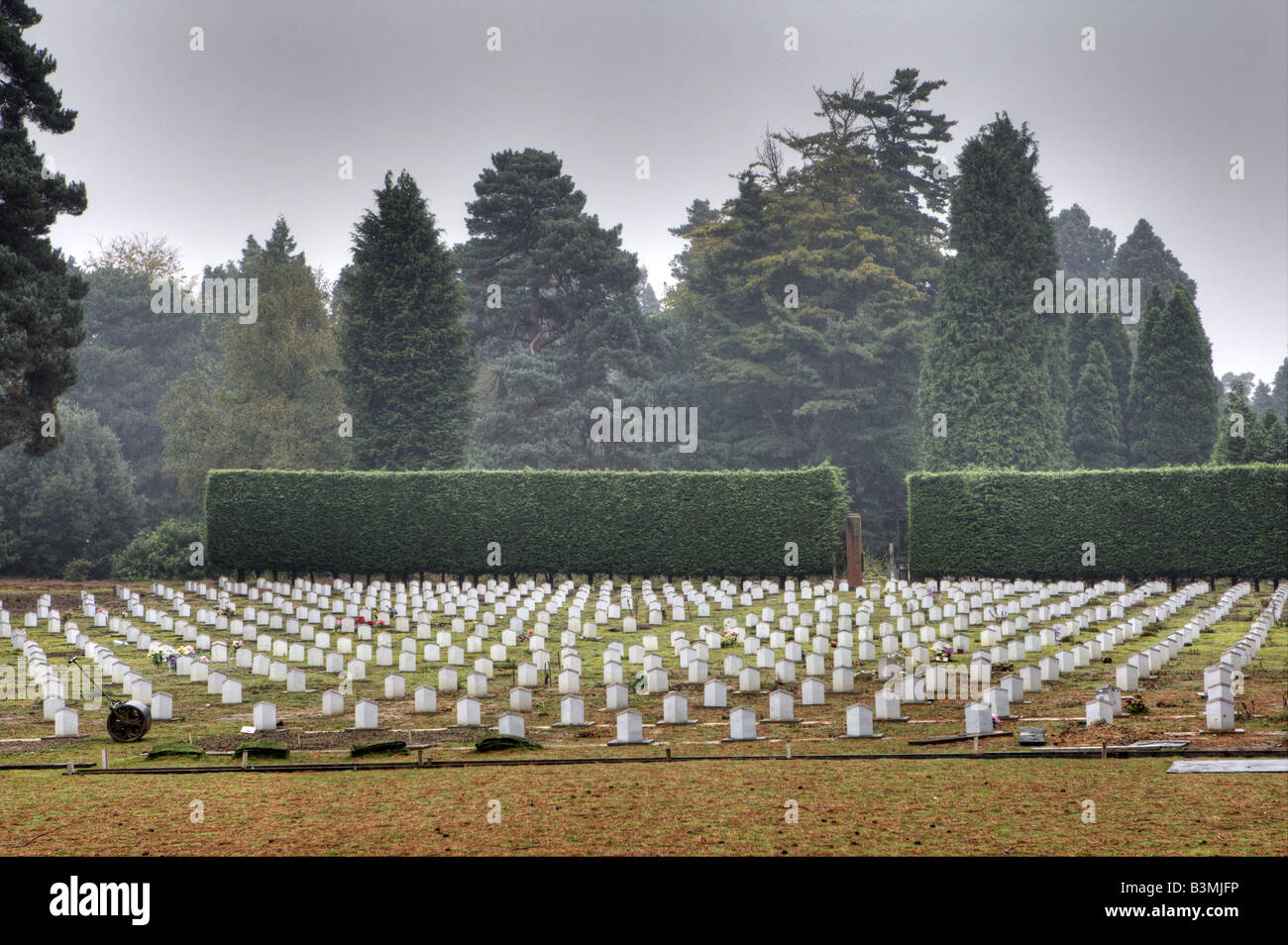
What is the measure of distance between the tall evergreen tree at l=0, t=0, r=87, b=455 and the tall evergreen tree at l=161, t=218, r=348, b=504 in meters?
15.9

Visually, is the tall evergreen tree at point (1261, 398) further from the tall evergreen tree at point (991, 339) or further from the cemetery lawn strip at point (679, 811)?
the cemetery lawn strip at point (679, 811)

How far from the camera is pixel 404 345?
159 ft

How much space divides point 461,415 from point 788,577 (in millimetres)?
16448

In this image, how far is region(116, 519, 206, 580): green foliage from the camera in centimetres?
4188

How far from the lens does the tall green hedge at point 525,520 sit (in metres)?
39.0

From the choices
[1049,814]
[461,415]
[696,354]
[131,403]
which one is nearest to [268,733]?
[1049,814]

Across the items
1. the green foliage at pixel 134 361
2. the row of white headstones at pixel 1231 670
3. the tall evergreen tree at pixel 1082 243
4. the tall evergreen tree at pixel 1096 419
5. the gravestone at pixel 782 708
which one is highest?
the tall evergreen tree at pixel 1082 243

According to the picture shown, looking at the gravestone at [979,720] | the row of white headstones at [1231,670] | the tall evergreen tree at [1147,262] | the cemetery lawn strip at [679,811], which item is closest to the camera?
the cemetery lawn strip at [679,811]

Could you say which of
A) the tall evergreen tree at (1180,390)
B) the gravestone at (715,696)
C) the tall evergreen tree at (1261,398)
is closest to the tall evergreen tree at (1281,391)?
the tall evergreen tree at (1261,398)

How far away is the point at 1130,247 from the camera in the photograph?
72312 mm

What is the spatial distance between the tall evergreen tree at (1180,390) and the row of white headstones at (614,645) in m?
20.6

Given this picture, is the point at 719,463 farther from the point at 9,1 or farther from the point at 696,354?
the point at 9,1

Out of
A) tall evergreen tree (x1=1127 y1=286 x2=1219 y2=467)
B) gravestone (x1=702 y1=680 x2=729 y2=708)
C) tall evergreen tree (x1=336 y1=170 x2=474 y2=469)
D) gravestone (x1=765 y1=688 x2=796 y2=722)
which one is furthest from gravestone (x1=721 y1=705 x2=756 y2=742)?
tall evergreen tree (x1=1127 y1=286 x2=1219 y2=467)

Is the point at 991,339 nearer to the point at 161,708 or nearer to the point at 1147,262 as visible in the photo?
the point at 1147,262
